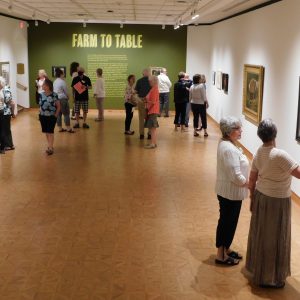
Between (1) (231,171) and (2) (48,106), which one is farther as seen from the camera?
(2) (48,106)

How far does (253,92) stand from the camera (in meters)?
9.36

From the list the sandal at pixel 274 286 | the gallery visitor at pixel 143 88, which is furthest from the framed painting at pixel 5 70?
the sandal at pixel 274 286

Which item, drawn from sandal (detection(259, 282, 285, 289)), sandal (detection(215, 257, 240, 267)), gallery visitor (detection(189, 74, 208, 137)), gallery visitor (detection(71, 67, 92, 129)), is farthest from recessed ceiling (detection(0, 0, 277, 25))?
sandal (detection(259, 282, 285, 289))

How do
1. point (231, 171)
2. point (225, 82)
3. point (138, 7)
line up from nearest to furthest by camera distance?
1. point (231, 171)
2. point (138, 7)
3. point (225, 82)

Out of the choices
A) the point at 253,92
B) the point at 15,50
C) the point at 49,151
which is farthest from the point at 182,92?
the point at 15,50

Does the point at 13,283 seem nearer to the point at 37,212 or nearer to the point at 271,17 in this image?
the point at 37,212

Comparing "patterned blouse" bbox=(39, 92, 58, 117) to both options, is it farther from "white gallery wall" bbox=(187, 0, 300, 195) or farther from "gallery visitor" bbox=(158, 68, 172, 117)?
"gallery visitor" bbox=(158, 68, 172, 117)

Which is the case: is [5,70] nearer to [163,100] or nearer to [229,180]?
[163,100]

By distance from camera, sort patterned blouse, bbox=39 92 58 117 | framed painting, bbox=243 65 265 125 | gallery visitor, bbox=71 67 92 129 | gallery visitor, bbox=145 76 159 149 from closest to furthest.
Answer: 1. framed painting, bbox=243 65 265 125
2. patterned blouse, bbox=39 92 58 117
3. gallery visitor, bbox=145 76 159 149
4. gallery visitor, bbox=71 67 92 129

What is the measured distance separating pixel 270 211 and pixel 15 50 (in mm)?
13061

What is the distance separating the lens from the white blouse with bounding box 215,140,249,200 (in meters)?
4.03

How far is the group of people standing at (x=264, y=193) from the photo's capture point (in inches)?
152

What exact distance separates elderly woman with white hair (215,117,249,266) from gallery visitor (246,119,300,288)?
13 centimetres

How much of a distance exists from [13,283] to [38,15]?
10.9 meters
